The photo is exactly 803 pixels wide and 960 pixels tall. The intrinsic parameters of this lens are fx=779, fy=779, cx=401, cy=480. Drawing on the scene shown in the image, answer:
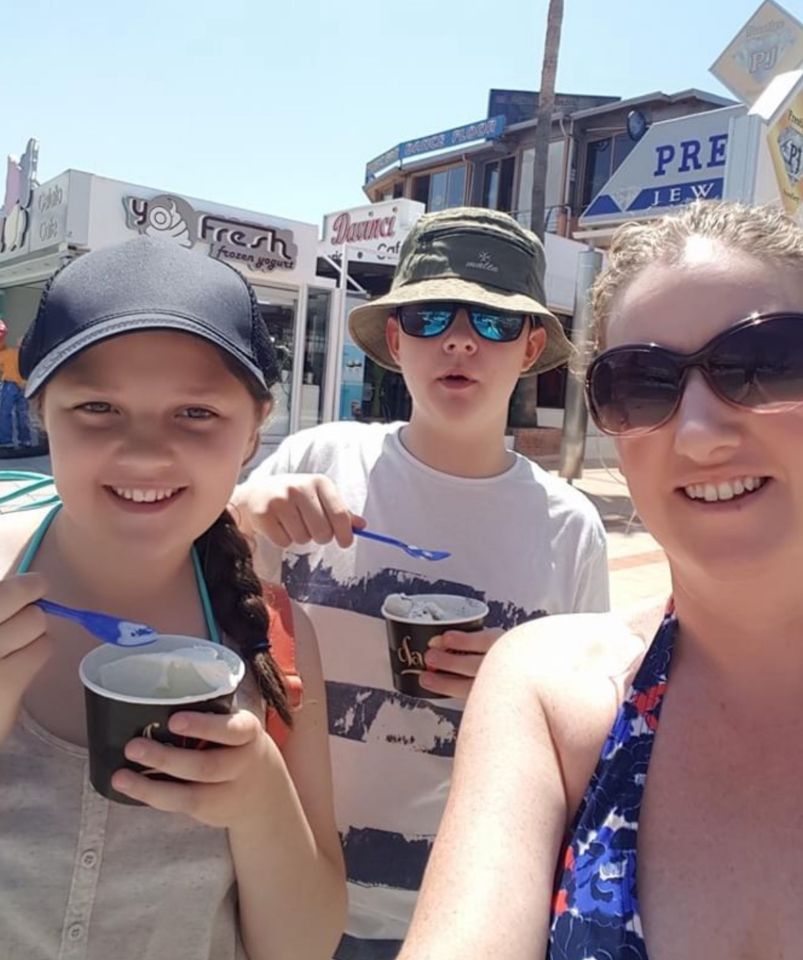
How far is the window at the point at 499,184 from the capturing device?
2617 centimetres

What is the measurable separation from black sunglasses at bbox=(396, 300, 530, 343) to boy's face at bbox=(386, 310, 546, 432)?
0.01 m

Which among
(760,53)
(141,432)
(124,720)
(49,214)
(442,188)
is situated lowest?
(124,720)

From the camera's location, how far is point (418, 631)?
5.57ft

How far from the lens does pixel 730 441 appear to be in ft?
3.96

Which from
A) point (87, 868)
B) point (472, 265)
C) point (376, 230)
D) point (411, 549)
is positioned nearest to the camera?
point (87, 868)

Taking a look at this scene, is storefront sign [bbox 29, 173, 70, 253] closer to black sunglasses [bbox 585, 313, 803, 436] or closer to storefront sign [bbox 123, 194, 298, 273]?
storefront sign [bbox 123, 194, 298, 273]

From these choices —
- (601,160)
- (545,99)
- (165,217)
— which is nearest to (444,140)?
(601,160)

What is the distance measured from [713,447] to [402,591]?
0.96 m

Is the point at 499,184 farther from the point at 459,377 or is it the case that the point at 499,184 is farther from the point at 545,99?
the point at 459,377

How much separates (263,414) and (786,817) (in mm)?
1102

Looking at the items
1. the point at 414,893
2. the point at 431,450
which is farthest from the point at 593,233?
the point at 414,893

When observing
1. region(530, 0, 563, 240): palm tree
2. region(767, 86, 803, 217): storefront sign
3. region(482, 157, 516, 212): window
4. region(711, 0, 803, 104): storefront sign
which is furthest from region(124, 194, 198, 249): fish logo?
region(482, 157, 516, 212): window

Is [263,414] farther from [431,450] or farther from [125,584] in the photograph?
[431,450]

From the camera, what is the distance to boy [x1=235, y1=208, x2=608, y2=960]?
1.89 meters
